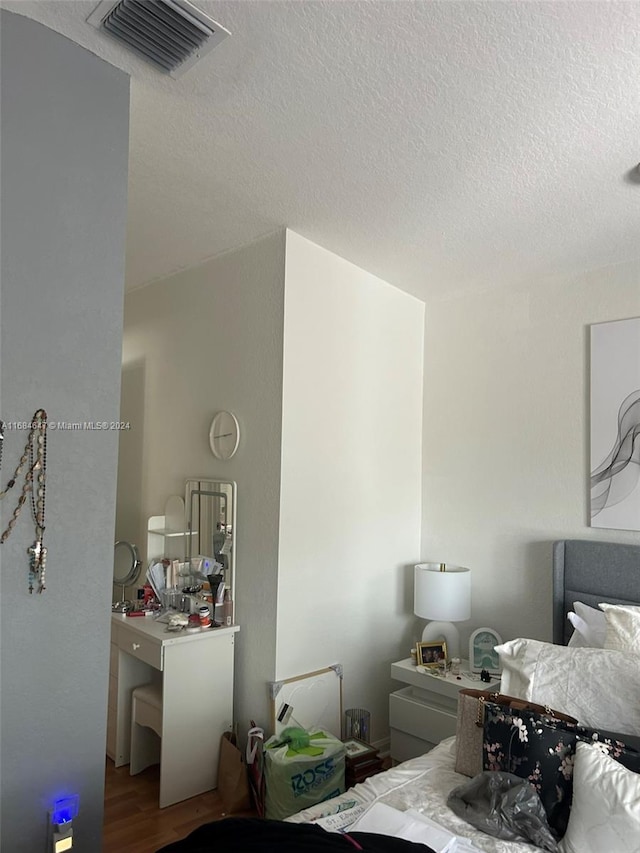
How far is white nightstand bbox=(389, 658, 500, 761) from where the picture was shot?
113 inches

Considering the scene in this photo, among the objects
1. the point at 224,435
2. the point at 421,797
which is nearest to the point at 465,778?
the point at 421,797

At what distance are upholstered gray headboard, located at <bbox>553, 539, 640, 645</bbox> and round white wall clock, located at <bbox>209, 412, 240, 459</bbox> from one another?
1.63m

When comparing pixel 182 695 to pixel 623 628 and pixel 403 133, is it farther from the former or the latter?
pixel 403 133

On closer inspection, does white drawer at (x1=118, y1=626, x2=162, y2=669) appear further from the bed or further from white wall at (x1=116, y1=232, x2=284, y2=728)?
the bed

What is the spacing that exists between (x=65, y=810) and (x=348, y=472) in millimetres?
1897

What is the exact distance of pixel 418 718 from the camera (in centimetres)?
296

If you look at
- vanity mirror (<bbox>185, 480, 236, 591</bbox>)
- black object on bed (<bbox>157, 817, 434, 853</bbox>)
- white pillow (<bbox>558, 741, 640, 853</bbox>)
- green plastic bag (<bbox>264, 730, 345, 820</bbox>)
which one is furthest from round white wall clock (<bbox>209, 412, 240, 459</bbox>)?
white pillow (<bbox>558, 741, 640, 853</bbox>)

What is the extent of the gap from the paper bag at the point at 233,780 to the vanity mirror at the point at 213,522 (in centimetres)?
73

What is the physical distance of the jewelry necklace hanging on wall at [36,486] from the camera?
1754 mm

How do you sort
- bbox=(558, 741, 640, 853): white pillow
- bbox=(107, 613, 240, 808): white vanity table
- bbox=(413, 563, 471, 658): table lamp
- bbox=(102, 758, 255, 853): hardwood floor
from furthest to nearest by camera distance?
1. bbox=(413, 563, 471, 658): table lamp
2. bbox=(107, 613, 240, 808): white vanity table
3. bbox=(102, 758, 255, 853): hardwood floor
4. bbox=(558, 741, 640, 853): white pillow

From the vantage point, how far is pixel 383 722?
334 cm

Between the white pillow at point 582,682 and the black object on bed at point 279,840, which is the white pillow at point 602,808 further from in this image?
the black object on bed at point 279,840

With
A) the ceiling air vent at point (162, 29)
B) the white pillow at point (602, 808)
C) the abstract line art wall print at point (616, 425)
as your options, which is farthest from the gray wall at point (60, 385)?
the abstract line art wall print at point (616, 425)

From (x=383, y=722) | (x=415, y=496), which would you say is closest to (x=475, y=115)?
(x=415, y=496)
